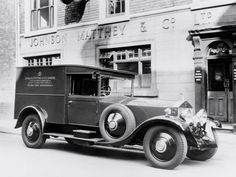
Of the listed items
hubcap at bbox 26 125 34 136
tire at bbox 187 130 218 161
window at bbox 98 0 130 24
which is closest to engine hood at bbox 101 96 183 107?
tire at bbox 187 130 218 161

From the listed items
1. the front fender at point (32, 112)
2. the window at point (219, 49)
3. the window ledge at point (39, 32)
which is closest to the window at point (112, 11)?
the window ledge at point (39, 32)

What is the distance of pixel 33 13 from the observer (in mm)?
16047

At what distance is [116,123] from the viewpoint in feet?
22.0

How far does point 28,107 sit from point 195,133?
388 cm

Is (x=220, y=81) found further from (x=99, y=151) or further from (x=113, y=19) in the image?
(x=99, y=151)

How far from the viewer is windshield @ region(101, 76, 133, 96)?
7.50 meters

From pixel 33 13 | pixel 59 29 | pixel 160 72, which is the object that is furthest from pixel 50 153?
pixel 33 13

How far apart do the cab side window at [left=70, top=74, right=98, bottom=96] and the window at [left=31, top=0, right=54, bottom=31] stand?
26.3 feet

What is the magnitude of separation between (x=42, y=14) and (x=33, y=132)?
347 inches

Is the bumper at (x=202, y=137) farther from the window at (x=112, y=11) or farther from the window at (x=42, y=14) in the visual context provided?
the window at (x=42, y=14)

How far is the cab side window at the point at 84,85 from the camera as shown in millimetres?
7432

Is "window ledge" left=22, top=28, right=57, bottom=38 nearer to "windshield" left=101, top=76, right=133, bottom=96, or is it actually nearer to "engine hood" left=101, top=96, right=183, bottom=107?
"windshield" left=101, top=76, right=133, bottom=96

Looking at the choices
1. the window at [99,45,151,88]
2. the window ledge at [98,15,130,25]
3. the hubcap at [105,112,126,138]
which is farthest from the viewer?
the window ledge at [98,15,130,25]

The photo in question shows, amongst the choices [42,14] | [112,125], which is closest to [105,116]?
[112,125]
